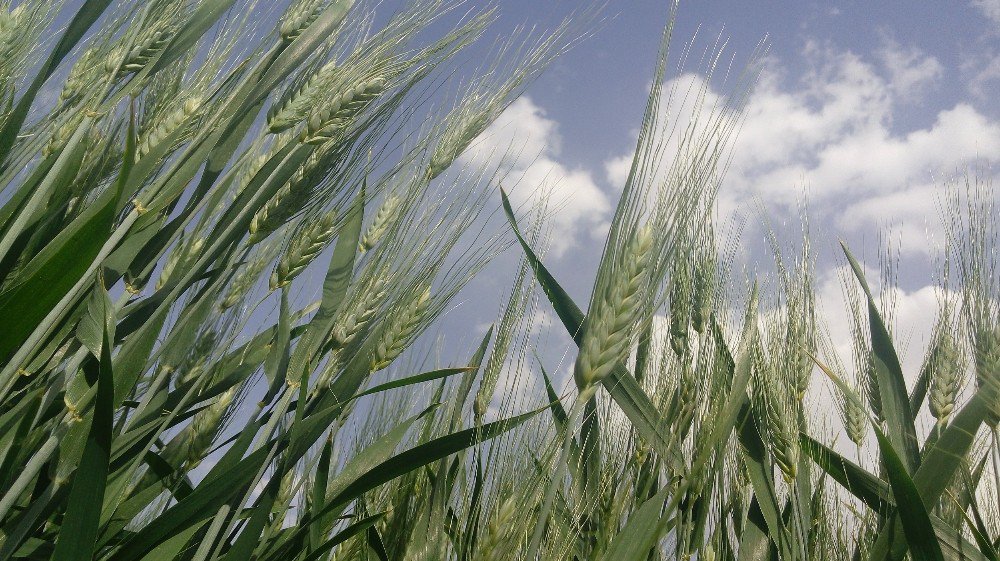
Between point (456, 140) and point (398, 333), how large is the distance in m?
0.42

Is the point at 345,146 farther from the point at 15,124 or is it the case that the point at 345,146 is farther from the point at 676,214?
the point at 676,214

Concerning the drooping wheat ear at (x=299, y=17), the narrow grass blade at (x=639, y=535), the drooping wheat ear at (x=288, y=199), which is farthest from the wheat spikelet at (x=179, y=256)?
the narrow grass blade at (x=639, y=535)

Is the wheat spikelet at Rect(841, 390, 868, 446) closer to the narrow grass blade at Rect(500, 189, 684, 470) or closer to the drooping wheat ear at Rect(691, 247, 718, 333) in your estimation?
the drooping wheat ear at Rect(691, 247, 718, 333)

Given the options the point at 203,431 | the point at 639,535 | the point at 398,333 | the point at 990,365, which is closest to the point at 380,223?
the point at 398,333

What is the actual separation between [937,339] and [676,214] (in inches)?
25.7

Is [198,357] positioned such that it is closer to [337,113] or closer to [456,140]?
[337,113]

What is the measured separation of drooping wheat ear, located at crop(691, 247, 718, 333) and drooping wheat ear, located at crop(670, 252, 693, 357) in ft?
0.07

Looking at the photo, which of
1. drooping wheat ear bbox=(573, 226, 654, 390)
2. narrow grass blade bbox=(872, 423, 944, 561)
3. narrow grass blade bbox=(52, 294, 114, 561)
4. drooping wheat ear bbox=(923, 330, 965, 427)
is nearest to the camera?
narrow grass blade bbox=(52, 294, 114, 561)

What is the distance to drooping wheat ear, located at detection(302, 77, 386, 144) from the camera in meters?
1.09

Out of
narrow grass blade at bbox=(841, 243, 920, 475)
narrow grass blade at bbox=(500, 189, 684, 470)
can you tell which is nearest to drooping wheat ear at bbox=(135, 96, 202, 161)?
narrow grass blade at bbox=(500, 189, 684, 470)

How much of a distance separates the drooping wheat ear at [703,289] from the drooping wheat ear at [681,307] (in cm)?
2

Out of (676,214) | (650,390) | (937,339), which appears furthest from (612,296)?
(937,339)

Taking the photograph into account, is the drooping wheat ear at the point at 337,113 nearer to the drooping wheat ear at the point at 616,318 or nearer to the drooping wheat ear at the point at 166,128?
the drooping wheat ear at the point at 166,128

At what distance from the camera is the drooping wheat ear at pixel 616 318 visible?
0.80 m
